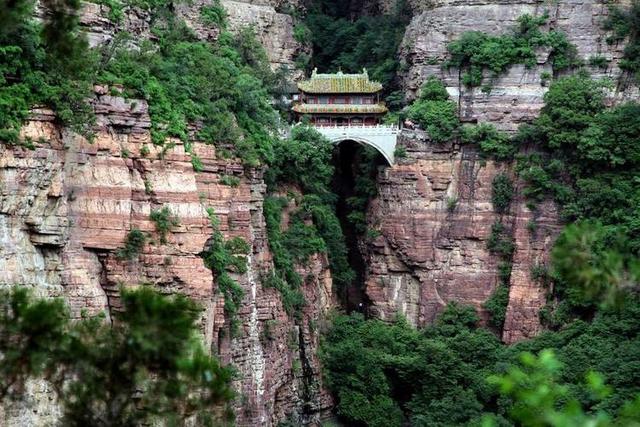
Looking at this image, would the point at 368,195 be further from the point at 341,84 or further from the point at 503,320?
the point at 503,320

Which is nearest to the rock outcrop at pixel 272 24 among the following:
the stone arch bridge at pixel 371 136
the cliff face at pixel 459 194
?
the stone arch bridge at pixel 371 136

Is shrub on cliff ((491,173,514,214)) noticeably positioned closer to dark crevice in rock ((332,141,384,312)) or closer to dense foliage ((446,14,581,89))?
dense foliage ((446,14,581,89))

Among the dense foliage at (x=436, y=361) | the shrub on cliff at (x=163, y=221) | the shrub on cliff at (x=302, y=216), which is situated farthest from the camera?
the shrub on cliff at (x=302, y=216)

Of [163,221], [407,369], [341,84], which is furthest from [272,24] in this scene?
[163,221]

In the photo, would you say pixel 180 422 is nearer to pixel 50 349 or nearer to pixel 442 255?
pixel 50 349

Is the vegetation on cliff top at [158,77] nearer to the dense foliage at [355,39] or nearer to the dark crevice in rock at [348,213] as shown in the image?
the dark crevice in rock at [348,213]

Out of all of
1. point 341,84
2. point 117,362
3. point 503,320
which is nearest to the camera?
point 117,362

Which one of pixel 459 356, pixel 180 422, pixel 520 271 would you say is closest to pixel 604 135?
pixel 520 271
